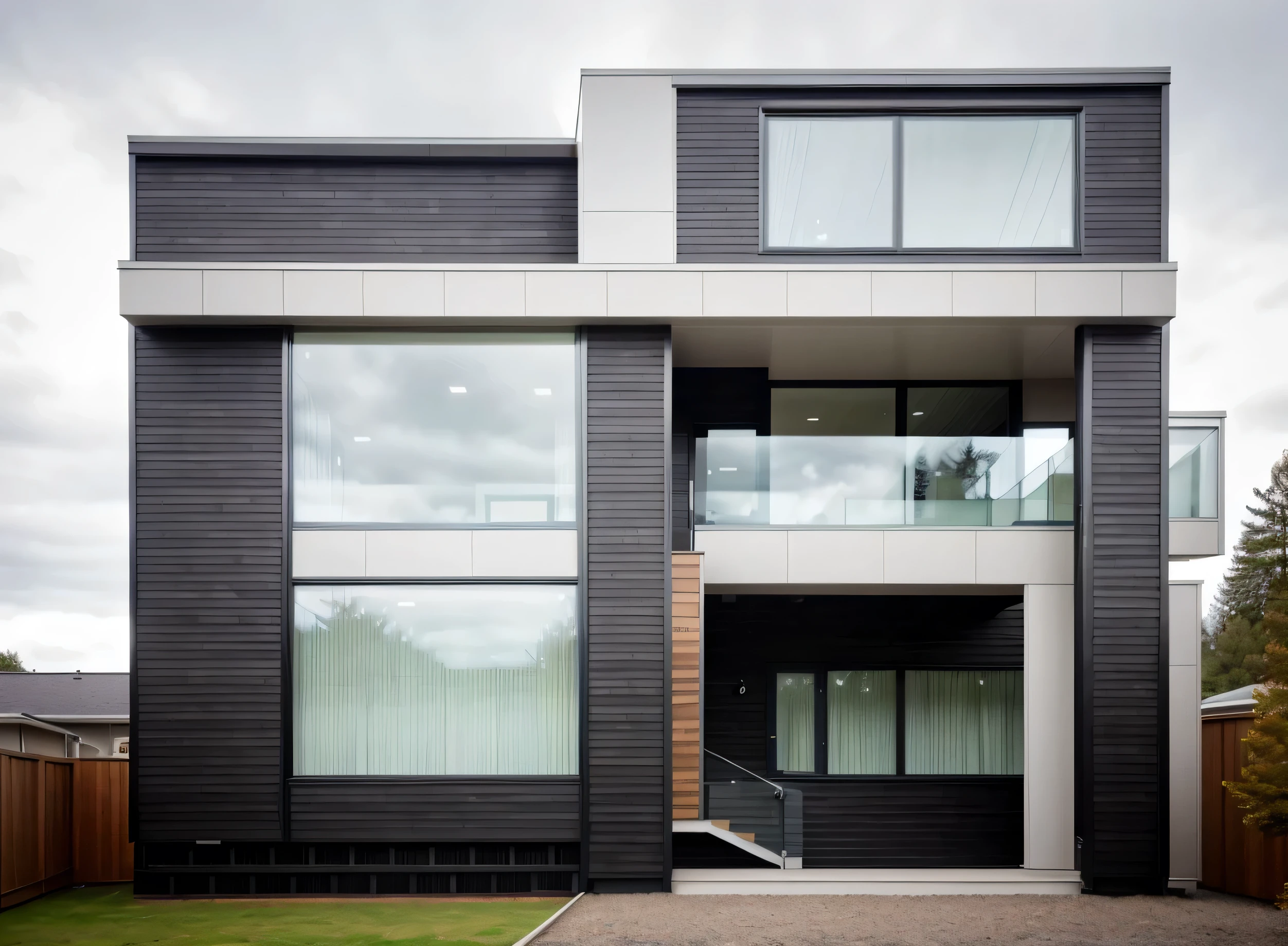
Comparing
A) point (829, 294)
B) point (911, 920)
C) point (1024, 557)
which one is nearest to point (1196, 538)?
point (1024, 557)

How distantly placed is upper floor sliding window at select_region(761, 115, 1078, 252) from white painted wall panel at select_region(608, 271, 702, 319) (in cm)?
100

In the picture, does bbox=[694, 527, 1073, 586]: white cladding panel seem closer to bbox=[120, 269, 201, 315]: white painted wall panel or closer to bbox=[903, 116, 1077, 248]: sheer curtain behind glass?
bbox=[903, 116, 1077, 248]: sheer curtain behind glass

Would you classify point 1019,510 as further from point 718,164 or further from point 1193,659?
point 718,164

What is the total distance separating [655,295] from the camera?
8.94 meters

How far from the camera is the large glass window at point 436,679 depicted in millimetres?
8922

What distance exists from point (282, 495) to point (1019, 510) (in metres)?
7.77

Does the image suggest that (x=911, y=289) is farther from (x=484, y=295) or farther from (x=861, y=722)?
(x=861, y=722)

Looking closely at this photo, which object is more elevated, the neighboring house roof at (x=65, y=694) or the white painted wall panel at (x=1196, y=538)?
the white painted wall panel at (x=1196, y=538)

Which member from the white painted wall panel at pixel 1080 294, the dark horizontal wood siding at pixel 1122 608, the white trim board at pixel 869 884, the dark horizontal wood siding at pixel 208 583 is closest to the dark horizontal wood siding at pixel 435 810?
the dark horizontal wood siding at pixel 208 583

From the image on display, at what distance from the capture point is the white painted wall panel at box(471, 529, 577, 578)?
8.97m

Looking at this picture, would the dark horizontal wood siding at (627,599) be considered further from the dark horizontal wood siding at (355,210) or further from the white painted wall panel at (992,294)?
the white painted wall panel at (992,294)

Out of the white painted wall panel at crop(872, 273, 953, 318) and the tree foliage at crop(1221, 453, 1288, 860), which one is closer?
the tree foliage at crop(1221, 453, 1288, 860)

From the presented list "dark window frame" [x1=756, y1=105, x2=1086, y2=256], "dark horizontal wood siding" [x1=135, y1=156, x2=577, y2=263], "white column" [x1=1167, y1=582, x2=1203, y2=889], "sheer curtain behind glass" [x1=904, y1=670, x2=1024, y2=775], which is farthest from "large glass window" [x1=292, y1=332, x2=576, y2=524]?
"white column" [x1=1167, y1=582, x2=1203, y2=889]

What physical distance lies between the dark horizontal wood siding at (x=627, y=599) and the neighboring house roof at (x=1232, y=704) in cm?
514
